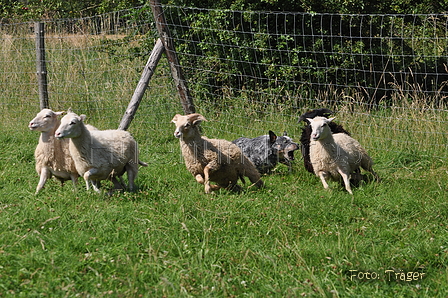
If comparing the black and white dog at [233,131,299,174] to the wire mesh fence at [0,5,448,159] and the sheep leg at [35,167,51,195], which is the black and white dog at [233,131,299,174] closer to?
the wire mesh fence at [0,5,448,159]

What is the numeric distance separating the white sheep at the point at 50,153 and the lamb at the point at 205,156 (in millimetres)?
1381

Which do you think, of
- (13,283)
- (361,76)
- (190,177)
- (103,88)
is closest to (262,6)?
(361,76)

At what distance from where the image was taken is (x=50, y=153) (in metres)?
6.41

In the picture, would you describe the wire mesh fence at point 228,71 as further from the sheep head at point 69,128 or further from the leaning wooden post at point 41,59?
the sheep head at point 69,128

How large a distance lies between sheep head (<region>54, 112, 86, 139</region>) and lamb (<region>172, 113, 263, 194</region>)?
112cm

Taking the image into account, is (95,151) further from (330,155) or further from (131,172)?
(330,155)

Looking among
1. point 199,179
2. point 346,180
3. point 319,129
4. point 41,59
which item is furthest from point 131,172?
point 41,59

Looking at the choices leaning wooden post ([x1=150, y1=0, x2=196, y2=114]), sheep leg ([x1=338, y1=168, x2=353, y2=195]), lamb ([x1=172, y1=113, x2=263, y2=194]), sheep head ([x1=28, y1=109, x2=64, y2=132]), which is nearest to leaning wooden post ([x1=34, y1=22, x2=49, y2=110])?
leaning wooden post ([x1=150, y1=0, x2=196, y2=114])

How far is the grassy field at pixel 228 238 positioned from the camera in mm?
4008

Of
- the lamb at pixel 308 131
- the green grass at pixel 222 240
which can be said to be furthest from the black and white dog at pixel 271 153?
the green grass at pixel 222 240

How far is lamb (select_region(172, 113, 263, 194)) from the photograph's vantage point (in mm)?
6406

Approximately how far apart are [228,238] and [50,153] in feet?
8.89

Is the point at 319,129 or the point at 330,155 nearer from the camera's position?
the point at 319,129

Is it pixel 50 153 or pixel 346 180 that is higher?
pixel 50 153
